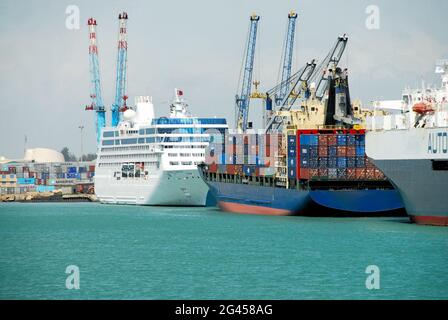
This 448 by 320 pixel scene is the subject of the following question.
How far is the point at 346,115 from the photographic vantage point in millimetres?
75000

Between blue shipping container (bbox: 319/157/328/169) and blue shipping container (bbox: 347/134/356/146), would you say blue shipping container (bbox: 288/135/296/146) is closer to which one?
blue shipping container (bbox: 319/157/328/169)

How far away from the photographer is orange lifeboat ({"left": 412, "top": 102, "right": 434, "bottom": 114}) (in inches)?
2270

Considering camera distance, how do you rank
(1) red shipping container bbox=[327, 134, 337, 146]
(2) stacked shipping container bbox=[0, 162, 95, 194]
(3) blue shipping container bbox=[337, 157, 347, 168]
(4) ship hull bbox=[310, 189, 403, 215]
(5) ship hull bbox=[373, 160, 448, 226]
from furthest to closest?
1. (2) stacked shipping container bbox=[0, 162, 95, 194]
2. (1) red shipping container bbox=[327, 134, 337, 146]
3. (3) blue shipping container bbox=[337, 157, 347, 168]
4. (4) ship hull bbox=[310, 189, 403, 215]
5. (5) ship hull bbox=[373, 160, 448, 226]

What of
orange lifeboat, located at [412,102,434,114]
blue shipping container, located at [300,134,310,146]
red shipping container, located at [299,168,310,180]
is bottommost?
red shipping container, located at [299,168,310,180]

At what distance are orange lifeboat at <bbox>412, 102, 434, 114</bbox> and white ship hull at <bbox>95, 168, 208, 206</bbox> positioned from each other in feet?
134

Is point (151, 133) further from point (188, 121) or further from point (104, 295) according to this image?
point (104, 295)

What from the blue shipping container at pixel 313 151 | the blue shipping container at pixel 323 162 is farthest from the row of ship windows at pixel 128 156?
the blue shipping container at pixel 323 162

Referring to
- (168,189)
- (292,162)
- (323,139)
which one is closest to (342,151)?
(323,139)

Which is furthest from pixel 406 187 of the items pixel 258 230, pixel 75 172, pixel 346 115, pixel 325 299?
pixel 75 172

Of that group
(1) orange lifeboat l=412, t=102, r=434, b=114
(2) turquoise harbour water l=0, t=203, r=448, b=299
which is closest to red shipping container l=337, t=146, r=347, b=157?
(2) turquoise harbour water l=0, t=203, r=448, b=299

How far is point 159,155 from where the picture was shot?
99.6m

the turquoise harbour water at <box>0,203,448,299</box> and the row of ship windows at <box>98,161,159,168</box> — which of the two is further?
the row of ship windows at <box>98,161,159,168</box>

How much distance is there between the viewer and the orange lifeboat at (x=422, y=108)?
57656mm

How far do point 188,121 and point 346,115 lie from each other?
28338mm
